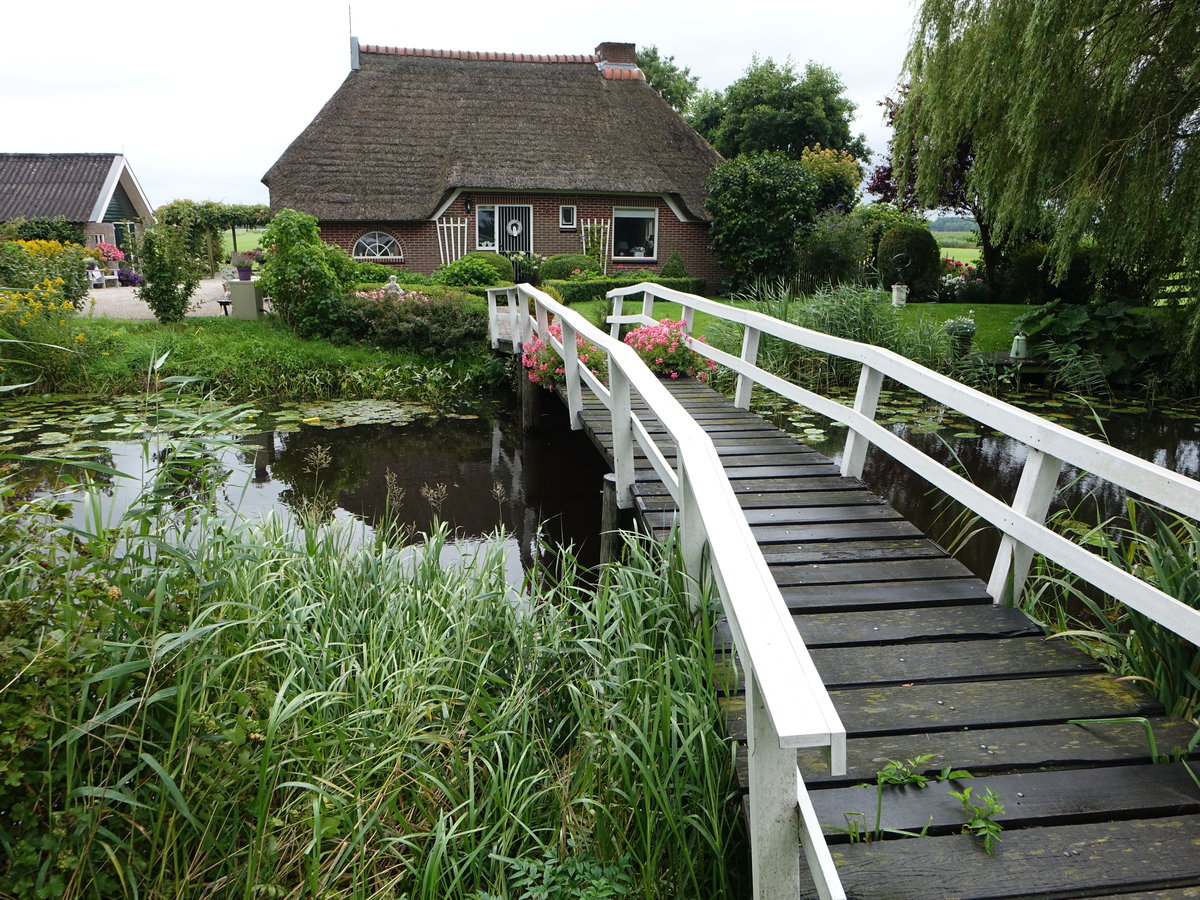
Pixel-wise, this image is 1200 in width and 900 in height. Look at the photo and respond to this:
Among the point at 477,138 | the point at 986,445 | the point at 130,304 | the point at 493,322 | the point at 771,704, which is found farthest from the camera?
the point at 477,138

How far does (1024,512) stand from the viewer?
3037mm

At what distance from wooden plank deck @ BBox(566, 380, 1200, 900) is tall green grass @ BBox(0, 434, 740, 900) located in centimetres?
36

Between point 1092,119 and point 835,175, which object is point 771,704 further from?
point 835,175

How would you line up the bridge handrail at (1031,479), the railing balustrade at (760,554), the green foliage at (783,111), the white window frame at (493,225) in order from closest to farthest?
the railing balustrade at (760,554), the bridge handrail at (1031,479), the white window frame at (493,225), the green foliage at (783,111)

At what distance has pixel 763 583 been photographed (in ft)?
5.90

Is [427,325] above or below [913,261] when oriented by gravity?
below

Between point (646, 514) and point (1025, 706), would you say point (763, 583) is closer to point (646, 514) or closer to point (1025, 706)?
point (1025, 706)

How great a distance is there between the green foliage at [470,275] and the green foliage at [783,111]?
1878cm

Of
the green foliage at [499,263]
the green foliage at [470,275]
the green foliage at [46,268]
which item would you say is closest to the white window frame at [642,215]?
the green foliage at [499,263]

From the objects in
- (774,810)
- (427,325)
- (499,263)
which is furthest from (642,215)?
(774,810)

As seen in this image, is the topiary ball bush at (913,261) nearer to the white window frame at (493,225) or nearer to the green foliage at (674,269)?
the green foliage at (674,269)

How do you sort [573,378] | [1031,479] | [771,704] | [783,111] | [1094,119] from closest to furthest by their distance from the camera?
[771,704]
[1031,479]
[573,378]
[1094,119]
[783,111]

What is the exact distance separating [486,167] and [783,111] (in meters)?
16.8

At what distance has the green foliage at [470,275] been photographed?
54.7 ft
